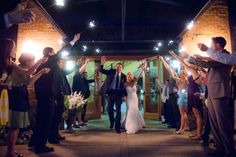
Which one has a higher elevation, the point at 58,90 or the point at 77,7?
the point at 77,7

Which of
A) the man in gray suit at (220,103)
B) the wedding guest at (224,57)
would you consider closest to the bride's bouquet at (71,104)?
the man in gray suit at (220,103)

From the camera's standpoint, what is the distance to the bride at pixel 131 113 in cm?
727

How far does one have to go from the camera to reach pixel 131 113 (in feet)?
25.0

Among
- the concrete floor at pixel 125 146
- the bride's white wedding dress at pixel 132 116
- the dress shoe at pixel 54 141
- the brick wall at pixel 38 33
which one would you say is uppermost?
the brick wall at pixel 38 33

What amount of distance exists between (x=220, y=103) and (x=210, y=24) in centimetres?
413

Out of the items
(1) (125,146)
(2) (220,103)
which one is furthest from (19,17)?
(1) (125,146)

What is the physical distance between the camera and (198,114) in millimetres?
6055

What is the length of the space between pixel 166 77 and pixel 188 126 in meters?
3.09

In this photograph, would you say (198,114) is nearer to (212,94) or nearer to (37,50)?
(212,94)

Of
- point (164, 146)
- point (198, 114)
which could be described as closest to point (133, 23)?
point (198, 114)

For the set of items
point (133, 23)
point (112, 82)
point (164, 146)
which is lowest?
point (164, 146)

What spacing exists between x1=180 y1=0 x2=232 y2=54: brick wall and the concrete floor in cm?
306

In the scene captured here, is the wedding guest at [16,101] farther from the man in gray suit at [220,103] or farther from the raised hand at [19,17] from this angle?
the man in gray suit at [220,103]

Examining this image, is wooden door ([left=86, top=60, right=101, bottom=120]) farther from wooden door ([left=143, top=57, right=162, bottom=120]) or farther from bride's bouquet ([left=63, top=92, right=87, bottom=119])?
bride's bouquet ([left=63, top=92, right=87, bottom=119])
